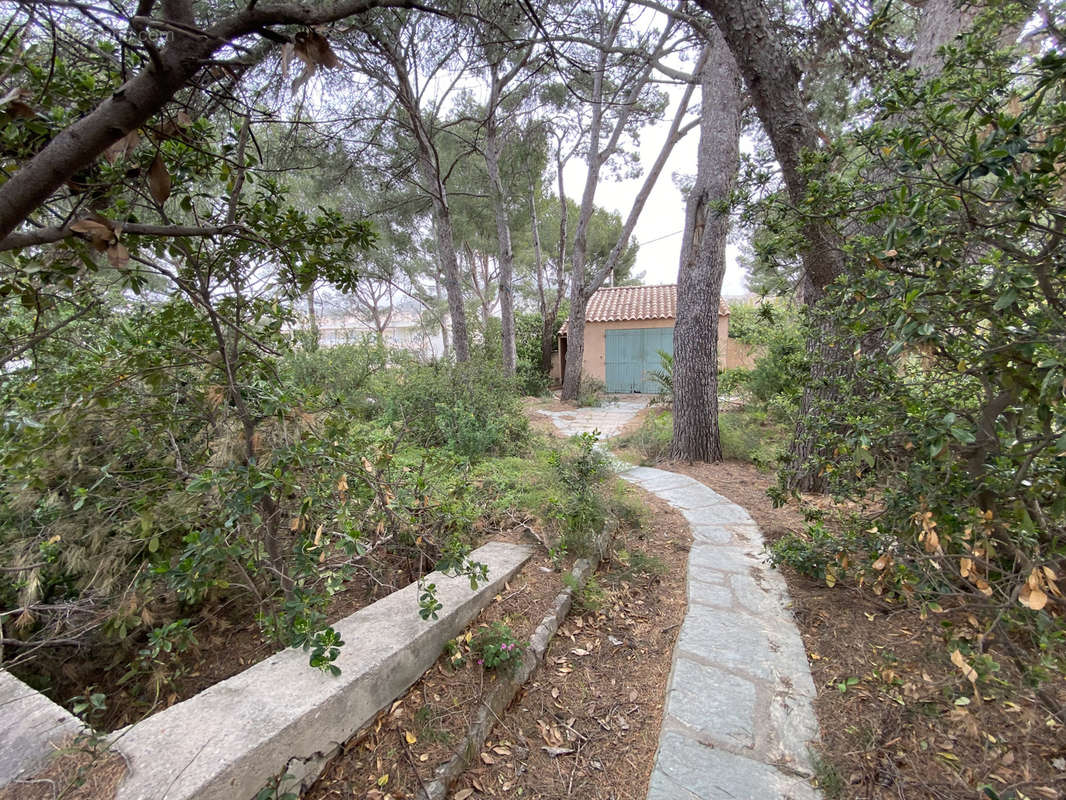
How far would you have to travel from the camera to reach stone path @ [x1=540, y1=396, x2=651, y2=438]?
25.0 ft

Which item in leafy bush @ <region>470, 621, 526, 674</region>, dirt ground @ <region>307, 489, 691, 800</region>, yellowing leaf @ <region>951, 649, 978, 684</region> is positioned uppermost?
yellowing leaf @ <region>951, 649, 978, 684</region>

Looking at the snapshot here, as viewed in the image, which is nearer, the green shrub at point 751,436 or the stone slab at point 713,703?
the stone slab at point 713,703

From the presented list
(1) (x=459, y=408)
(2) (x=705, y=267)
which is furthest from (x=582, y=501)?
(2) (x=705, y=267)

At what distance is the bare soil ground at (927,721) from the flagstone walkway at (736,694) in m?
0.10

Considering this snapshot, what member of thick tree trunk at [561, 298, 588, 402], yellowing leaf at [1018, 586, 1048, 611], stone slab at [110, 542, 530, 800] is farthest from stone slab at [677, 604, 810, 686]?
thick tree trunk at [561, 298, 588, 402]

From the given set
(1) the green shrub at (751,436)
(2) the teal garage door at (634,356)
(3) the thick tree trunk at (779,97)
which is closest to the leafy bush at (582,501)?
(3) the thick tree trunk at (779,97)

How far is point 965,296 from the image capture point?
127cm

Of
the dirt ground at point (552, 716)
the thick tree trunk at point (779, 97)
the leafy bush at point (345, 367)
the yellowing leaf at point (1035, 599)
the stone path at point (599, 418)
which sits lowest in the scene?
the dirt ground at point (552, 716)

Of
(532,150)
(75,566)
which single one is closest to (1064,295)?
(75,566)

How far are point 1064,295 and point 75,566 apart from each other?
11.9 ft

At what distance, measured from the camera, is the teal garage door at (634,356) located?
12.8 m

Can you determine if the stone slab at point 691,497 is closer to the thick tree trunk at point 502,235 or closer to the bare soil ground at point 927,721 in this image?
the bare soil ground at point 927,721

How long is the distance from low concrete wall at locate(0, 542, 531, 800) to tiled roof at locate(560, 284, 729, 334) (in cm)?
1190

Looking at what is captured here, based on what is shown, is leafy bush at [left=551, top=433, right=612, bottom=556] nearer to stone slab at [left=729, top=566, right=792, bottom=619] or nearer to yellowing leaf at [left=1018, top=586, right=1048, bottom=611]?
stone slab at [left=729, top=566, right=792, bottom=619]
